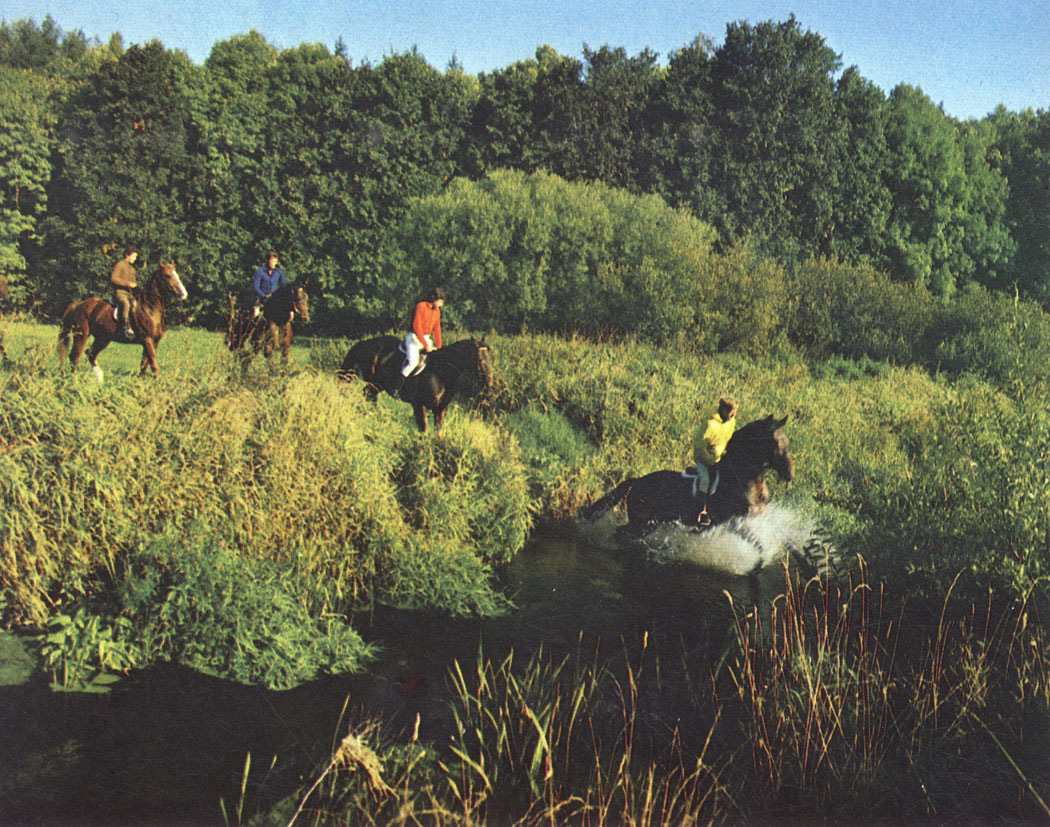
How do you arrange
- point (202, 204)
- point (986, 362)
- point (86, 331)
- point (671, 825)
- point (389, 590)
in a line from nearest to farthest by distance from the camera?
point (671, 825), point (389, 590), point (986, 362), point (86, 331), point (202, 204)

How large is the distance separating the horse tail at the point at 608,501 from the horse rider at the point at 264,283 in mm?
7529

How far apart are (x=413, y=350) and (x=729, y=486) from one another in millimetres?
5401

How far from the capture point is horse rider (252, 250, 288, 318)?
14125mm

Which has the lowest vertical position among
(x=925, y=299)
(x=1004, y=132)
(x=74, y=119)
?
(x=925, y=299)

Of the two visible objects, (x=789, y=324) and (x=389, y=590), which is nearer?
(x=389, y=590)

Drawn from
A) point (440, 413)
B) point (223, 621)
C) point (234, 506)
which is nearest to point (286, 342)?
point (440, 413)

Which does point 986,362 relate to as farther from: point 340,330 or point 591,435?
point 340,330

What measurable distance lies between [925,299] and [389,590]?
11.6 m

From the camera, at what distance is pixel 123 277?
12469 mm

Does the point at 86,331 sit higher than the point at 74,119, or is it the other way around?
the point at 74,119

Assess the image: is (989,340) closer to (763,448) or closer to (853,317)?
(853,317)

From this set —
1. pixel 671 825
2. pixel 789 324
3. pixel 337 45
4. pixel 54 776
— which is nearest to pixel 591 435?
pixel 789 324

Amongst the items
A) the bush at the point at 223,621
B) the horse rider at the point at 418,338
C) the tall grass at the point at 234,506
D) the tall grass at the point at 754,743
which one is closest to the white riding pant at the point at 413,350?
the horse rider at the point at 418,338

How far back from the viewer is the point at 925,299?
1444cm
